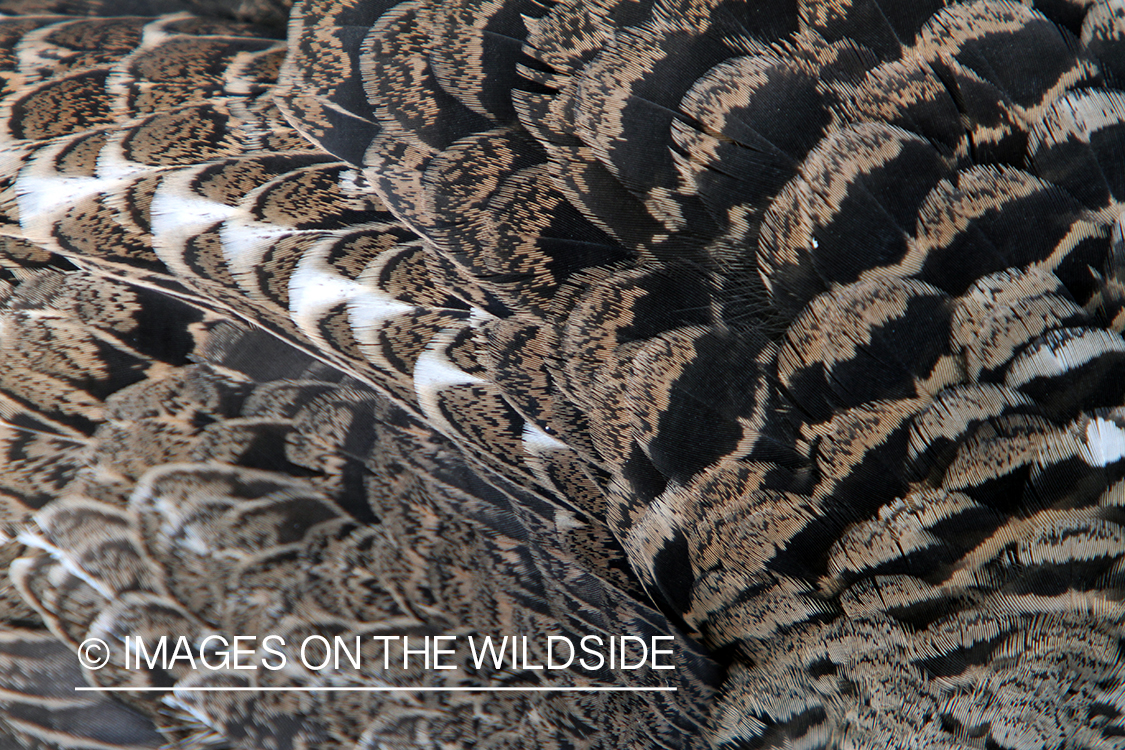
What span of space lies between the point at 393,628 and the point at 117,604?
45 cm

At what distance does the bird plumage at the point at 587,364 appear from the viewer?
3.36 feet

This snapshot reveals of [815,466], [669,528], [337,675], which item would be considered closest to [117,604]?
[337,675]

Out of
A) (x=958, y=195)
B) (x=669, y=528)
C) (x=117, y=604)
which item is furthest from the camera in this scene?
(x=117, y=604)

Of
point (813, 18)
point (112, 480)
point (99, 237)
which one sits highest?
point (813, 18)

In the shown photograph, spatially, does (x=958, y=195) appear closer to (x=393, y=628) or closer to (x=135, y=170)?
(x=393, y=628)

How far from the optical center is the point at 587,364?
3.84 feet

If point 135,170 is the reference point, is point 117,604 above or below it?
below

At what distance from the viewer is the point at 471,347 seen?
4.03ft

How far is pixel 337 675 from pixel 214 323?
59 cm

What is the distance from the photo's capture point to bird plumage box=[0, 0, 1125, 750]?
1.02 m

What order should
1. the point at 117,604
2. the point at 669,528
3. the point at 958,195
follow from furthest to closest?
the point at 117,604, the point at 669,528, the point at 958,195

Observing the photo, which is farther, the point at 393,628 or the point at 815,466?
the point at 393,628

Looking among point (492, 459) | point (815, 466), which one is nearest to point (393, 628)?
point (492, 459)

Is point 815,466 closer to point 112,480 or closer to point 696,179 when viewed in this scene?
point 696,179
